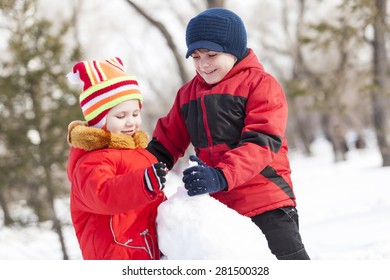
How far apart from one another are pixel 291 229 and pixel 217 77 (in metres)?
0.88

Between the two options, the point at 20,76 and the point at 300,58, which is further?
the point at 300,58

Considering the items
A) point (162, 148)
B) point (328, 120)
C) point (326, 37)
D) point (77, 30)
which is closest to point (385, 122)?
point (326, 37)

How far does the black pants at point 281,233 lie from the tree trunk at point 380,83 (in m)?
9.01

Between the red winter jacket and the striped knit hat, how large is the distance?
0.11m

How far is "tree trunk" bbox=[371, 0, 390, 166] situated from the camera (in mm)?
10859


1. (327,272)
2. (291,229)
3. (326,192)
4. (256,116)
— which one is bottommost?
(326,192)

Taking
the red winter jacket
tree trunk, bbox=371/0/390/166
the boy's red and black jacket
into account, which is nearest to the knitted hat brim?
the boy's red and black jacket

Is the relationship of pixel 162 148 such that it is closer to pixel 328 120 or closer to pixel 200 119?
pixel 200 119

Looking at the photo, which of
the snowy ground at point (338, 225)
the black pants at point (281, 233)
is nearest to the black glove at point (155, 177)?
the black pants at point (281, 233)

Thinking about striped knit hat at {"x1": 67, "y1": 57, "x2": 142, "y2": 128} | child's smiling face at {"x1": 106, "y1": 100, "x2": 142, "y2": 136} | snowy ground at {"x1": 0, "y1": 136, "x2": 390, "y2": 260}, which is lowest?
snowy ground at {"x1": 0, "y1": 136, "x2": 390, "y2": 260}

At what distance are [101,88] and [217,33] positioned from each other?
25.9 inches

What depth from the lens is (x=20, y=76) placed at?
10523 mm

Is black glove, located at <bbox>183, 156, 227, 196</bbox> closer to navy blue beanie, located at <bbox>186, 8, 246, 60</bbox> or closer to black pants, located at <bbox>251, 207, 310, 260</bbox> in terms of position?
black pants, located at <bbox>251, 207, 310, 260</bbox>

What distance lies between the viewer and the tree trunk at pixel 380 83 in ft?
35.6
